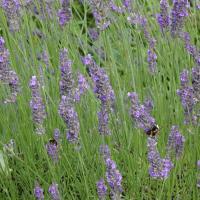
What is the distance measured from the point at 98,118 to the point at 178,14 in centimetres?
56

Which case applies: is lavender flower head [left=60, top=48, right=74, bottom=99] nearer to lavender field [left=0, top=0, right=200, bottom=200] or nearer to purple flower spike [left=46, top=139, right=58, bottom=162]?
lavender field [left=0, top=0, right=200, bottom=200]

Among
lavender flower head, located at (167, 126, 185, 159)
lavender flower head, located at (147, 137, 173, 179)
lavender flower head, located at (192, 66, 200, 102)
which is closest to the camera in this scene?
lavender flower head, located at (147, 137, 173, 179)

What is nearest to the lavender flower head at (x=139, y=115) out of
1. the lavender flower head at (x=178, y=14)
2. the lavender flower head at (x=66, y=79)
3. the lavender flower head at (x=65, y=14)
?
the lavender flower head at (x=66, y=79)

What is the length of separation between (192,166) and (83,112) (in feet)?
1.97

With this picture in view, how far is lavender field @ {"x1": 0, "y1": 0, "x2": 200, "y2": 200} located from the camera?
6.47 ft

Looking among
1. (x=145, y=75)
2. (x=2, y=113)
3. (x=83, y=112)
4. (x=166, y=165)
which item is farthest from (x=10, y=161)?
(x=166, y=165)

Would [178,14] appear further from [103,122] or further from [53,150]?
[53,150]

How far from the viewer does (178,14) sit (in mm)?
2250

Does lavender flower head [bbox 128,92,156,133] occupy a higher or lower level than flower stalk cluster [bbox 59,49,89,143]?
lower

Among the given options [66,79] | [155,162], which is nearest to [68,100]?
[66,79]

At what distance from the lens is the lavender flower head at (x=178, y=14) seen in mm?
2203

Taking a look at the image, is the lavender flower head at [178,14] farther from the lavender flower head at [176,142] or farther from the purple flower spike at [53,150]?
the purple flower spike at [53,150]

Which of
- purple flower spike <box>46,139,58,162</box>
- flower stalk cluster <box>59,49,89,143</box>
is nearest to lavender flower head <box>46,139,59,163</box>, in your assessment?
purple flower spike <box>46,139,58,162</box>

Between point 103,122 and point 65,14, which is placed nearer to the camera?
point 103,122
